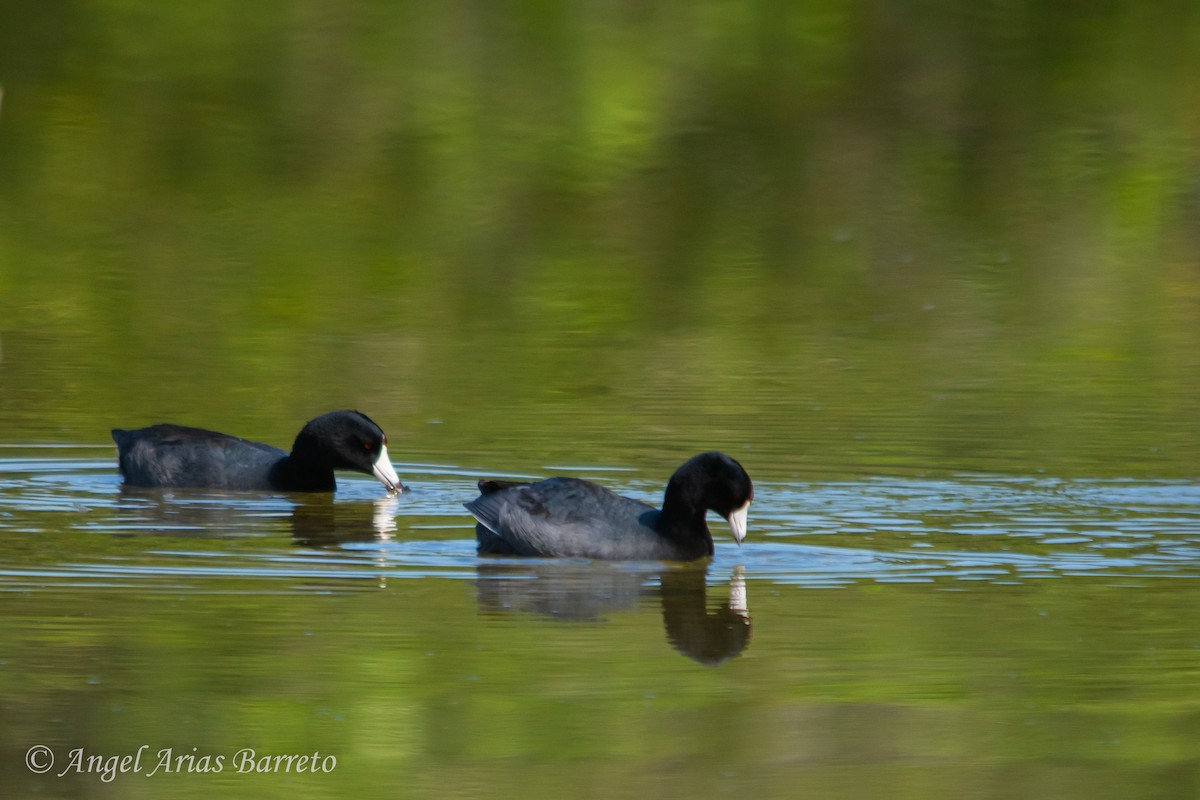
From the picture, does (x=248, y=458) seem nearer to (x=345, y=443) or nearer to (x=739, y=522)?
(x=345, y=443)

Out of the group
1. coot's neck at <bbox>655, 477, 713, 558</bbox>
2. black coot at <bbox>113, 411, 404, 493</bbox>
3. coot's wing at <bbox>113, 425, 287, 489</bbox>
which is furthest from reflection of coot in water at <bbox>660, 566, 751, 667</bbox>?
coot's wing at <bbox>113, 425, 287, 489</bbox>

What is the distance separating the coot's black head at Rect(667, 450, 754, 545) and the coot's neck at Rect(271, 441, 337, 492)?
104 inches

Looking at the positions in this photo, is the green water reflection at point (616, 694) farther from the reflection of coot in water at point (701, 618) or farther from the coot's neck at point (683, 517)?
the coot's neck at point (683, 517)

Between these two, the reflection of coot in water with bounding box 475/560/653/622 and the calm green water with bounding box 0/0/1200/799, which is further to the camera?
the reflection of coot in water with bounding box 475/560/653/622

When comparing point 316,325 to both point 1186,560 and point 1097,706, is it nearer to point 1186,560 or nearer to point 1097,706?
point 1186,560

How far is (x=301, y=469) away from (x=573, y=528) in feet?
8.20

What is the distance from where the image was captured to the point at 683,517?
381 inches

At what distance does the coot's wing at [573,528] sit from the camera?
9.65 m

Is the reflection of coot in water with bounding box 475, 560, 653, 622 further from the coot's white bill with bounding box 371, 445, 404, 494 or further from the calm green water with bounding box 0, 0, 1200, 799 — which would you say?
the coot's white bill with bounding box 371, 445, 404, 494

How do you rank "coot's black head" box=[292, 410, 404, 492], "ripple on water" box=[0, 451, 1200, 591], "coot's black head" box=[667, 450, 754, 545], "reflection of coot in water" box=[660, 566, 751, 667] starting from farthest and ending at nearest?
"coot's black head" box=[292, 410, 404, 492], "coot's black head" box=[667, 450, 754, 545], "ripple on water" box=[0, 451, 1200, 591], "reflection of coot in water" box=[660, 566, 751, 667]

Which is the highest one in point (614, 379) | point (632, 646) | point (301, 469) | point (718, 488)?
point (718, 488)

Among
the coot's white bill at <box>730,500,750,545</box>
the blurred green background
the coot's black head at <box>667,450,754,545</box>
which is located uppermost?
the coot's black head at <box>667,450,754,545</box>

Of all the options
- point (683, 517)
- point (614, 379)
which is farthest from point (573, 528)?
point (614, 379)

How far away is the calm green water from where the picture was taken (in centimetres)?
745
